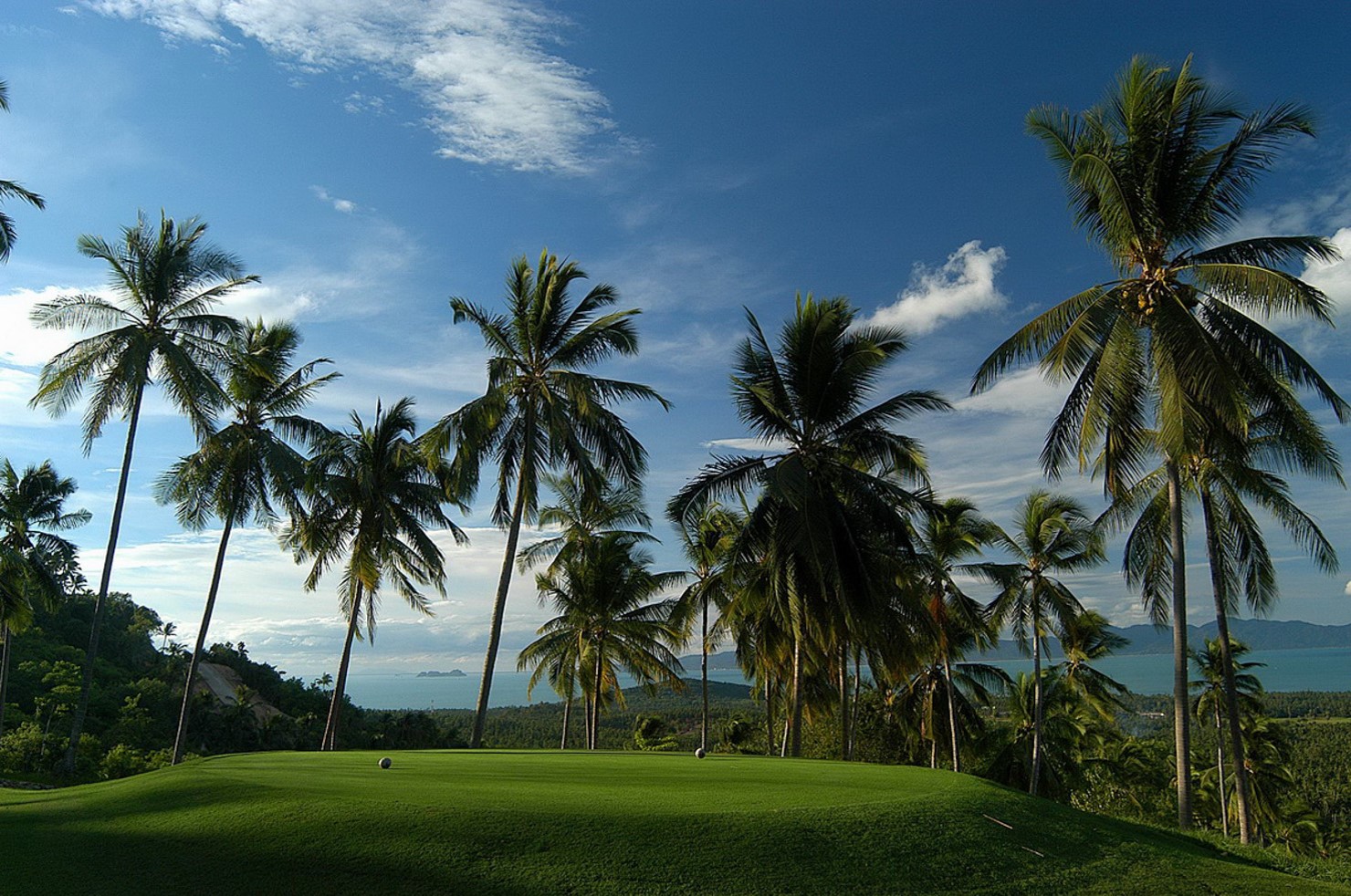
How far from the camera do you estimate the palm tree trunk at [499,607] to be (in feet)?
→ 68.8

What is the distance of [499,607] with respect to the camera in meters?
21.1

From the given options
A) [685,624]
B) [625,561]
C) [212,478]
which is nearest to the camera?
[212,478]

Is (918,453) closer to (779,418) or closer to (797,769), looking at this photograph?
(779,418)

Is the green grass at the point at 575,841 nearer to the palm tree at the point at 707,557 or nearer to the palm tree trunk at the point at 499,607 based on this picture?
the palm tree trunk at the point at 499,607

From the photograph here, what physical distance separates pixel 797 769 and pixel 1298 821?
45463 mm

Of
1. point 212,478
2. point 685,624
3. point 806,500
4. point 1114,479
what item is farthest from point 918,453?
point 212,478

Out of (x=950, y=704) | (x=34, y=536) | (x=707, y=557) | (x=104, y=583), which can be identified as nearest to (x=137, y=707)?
(x=34, y=536)

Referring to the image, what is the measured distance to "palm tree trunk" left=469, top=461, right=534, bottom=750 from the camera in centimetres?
2097

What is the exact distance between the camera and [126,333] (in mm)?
23297

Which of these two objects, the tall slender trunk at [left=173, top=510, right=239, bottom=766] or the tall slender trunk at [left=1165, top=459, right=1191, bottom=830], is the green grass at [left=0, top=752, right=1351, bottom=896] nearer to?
the tall slender trunk at [left=1165, top=459, right=1191, bottom=830]

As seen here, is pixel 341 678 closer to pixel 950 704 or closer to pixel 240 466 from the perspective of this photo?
pixel 240 466

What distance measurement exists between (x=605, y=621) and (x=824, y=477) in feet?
50.1

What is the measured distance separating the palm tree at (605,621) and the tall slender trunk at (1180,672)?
18.9 meters

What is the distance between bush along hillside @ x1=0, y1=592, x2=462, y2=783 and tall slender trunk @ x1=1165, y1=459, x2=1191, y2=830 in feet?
95.7
